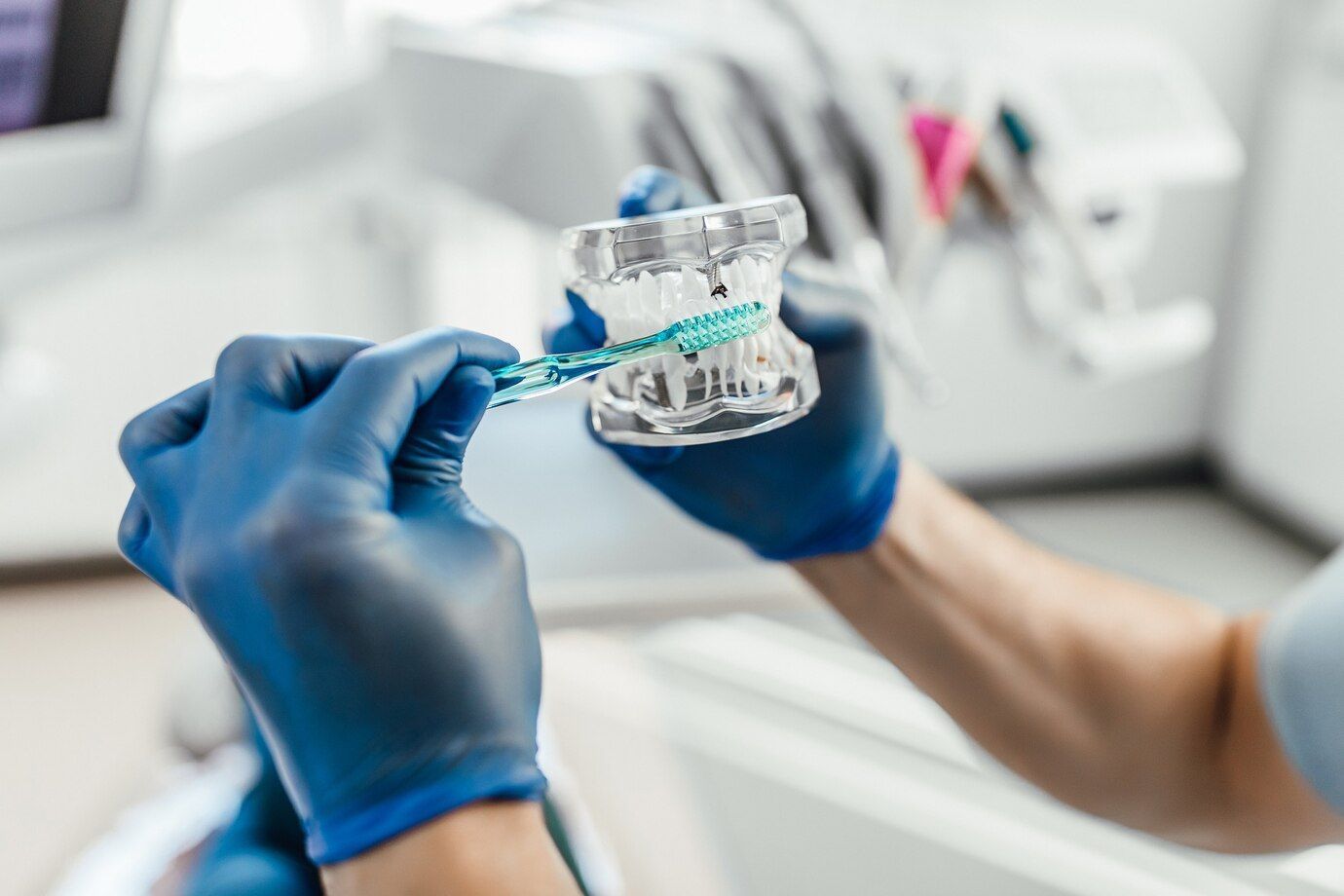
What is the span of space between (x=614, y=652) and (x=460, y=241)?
2.51 ft

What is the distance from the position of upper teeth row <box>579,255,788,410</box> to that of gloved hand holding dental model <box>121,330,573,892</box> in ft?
0.47

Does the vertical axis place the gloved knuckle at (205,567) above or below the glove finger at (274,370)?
below

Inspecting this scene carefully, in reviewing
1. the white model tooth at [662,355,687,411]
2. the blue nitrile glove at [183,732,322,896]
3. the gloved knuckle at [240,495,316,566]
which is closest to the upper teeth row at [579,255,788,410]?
the white model tooth at [662,355,687,411]

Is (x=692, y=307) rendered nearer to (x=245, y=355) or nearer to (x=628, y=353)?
(x=628, y=353)

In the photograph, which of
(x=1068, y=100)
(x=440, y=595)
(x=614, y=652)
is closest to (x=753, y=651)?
(x=614, y=652)

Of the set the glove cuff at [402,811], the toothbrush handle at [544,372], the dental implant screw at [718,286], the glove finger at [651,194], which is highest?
the glove finger at [651,194]

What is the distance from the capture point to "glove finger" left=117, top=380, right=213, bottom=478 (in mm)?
504

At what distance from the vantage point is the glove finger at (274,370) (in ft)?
1.64

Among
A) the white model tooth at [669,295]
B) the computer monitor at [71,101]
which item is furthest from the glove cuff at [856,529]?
the computer monitor at [71,101]

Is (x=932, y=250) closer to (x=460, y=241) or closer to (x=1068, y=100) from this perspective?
(x=1068, y=100)

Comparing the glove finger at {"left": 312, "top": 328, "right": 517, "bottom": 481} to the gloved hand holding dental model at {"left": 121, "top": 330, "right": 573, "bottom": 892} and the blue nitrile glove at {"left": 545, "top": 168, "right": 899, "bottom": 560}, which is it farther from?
the blue nitrile glove at {"left": 545, "top": 168, "right": 899, "bottom": 560}

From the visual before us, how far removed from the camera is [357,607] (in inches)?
18.6

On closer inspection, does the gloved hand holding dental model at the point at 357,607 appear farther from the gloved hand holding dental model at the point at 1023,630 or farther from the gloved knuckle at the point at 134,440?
the gloved hand holding dental model at the point at 1023,630

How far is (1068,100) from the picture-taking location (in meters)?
1.21
